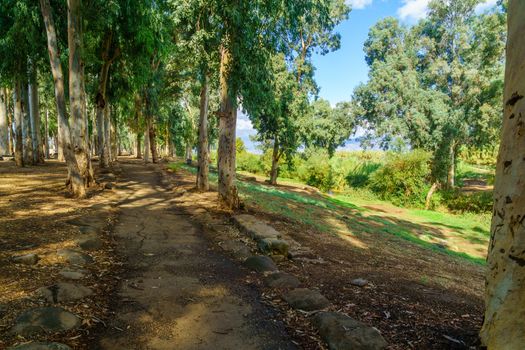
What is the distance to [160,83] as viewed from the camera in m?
19.2

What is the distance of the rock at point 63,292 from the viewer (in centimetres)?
374

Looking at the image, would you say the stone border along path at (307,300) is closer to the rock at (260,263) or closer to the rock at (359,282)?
the rock at (260,263)

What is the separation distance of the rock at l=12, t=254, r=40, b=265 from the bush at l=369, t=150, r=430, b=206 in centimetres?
2781

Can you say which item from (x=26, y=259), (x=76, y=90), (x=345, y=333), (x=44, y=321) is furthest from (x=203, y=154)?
(x=345, y=333)

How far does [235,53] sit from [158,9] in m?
5.14

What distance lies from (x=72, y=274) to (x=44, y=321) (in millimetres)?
1267

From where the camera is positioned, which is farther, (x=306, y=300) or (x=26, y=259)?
(x=26, y=259)

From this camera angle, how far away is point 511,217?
96.0 inches

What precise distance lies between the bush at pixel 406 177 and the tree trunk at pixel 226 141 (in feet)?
74.2

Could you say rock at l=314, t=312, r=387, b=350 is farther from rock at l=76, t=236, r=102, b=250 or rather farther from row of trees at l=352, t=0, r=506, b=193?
row of trees at l=352, t=0, r=506, b=193

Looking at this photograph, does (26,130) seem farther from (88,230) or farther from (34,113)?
(88,230)

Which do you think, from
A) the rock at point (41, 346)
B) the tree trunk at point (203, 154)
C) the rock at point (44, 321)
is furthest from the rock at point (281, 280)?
the tree trunk at point (203, 154)

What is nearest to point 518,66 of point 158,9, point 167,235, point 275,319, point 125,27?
point 275,319

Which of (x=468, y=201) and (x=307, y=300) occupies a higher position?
(x=307, y=300)
